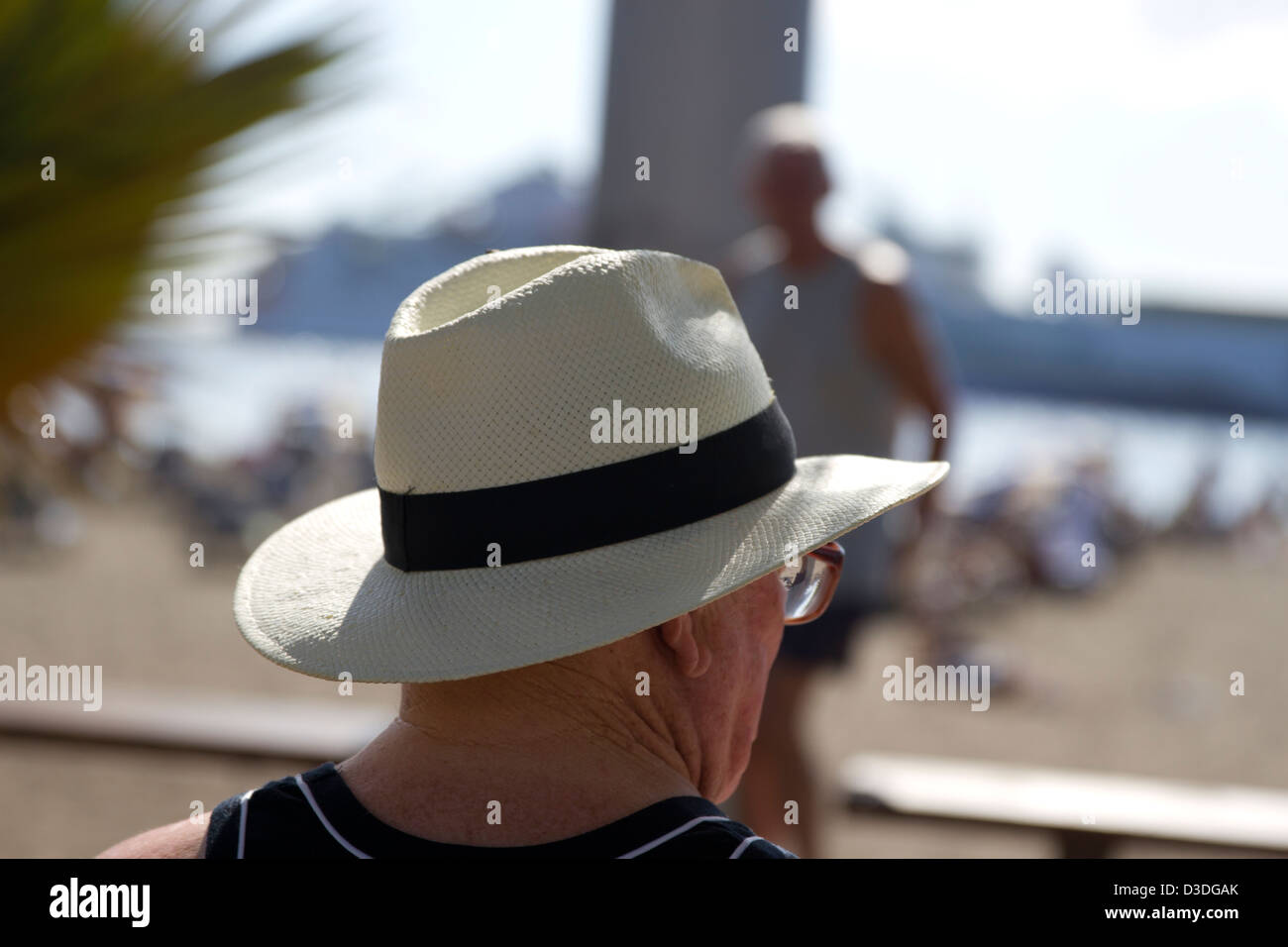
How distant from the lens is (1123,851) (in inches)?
131

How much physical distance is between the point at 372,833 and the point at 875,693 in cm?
637

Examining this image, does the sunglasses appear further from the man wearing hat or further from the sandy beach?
the sandy beach

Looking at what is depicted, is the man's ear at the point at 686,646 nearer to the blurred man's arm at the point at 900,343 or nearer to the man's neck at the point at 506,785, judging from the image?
the man's neck at the point at 506,785

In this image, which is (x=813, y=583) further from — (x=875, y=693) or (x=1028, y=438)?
(x=1028, y=438)

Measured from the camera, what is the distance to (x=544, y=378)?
3.93 ft

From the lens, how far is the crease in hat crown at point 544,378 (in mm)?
1193

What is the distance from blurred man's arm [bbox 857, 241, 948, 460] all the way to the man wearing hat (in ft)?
7.36

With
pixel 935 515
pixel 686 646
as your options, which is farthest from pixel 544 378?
pixel 935 515

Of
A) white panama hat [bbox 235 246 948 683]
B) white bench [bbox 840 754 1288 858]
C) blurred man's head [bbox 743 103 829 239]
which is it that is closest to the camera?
white panama hat [bbox 235 246 948 683]

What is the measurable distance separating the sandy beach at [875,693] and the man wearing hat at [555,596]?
2.29 meters

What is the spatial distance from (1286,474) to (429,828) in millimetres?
19633

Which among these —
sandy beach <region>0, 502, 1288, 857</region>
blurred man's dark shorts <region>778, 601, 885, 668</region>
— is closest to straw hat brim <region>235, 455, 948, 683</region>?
blurred man's dark shorts <region>778, 601, 885, 668</region>

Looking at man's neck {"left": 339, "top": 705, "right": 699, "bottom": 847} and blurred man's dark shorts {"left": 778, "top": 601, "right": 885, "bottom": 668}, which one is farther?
blurred man's dark shorts {"left": 778, "top": 601, "right": 885, "bottom": 668}

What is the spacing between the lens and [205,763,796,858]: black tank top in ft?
3.47
